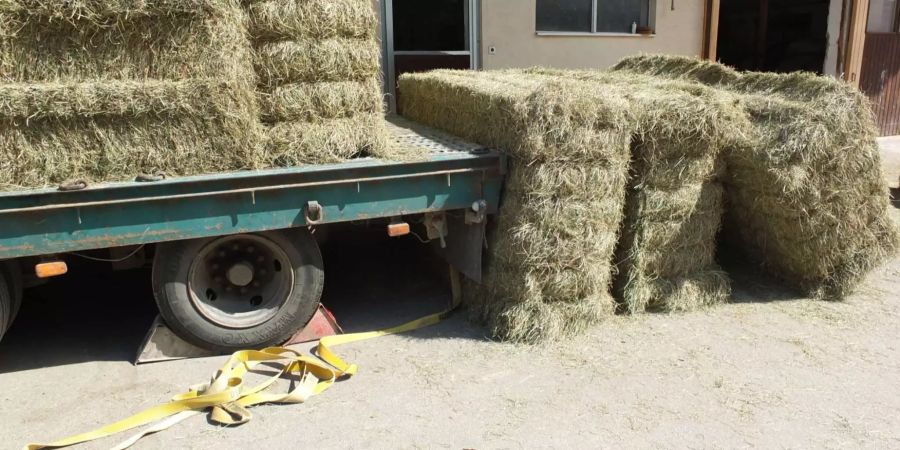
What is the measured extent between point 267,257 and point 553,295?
6.38 feet

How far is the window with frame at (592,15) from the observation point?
32.4ft

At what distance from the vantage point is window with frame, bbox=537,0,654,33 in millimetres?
9867

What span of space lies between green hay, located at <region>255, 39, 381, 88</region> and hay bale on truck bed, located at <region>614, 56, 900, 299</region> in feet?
9.43

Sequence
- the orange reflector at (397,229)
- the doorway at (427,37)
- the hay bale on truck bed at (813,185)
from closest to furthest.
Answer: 1. the orange reflector at (397,229)
2. the hay bale on truck bed at (813,185)
3. the doorway at (427,37)

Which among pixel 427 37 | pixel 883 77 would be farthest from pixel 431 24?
pixel 883 77

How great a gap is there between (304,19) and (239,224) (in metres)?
1.34

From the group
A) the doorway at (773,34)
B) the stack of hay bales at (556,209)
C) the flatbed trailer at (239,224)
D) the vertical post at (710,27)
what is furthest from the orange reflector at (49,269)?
the doorway at (773,34)

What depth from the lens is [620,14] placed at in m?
10.4

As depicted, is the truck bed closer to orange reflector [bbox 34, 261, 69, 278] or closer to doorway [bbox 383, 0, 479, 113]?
orange reflector [bbox 34, 261, 69, 278]

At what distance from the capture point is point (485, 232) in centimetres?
485

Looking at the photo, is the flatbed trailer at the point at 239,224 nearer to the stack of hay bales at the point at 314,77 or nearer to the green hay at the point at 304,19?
the stack of hay bales at the point at 314,77

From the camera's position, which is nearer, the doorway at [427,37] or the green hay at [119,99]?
the green hay at [119,99]

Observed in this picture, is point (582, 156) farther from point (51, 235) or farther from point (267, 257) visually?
point (51, 235)

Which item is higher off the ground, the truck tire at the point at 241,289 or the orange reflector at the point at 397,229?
the orange reflector at the point at 397,229
